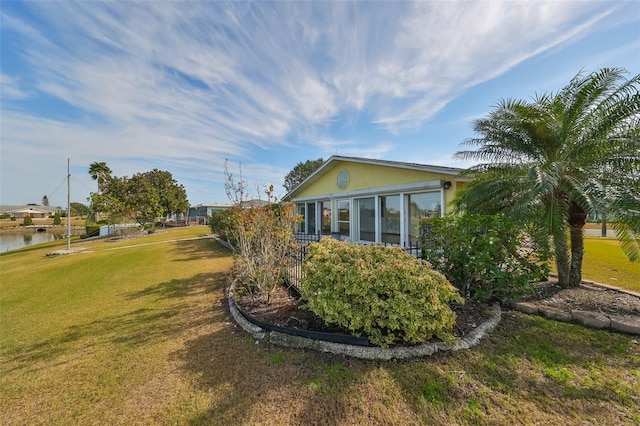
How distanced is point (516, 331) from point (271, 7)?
10.9 metres

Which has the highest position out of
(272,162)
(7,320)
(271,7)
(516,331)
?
(271,7)

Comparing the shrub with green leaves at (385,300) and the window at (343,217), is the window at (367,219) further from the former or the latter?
the shrub with green leaves at (385,300)

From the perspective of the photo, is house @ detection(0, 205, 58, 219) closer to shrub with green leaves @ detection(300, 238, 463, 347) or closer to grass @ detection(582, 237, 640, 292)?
shrub with green leaves @ detection(300, 238, 463, 347)

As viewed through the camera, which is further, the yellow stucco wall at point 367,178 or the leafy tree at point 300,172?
the leafy tree at point 300,172

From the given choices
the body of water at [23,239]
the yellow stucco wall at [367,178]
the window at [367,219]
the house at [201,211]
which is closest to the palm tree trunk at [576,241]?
the yellow stucco wall at [367,178]

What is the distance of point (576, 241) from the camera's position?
580 cm

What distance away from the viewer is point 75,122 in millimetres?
15703

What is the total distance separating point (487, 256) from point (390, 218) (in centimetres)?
668

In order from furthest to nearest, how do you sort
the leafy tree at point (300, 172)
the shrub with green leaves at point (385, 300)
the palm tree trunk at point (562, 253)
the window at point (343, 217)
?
the leafy tree at point (300, 172)
the window at point (343, 217)
the palm tree trunk at point (562, 253)
the shrub with green leaves at point (385, 300)

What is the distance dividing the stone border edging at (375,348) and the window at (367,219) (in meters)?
7.88

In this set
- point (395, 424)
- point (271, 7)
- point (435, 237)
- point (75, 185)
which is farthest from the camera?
point (75, 185)

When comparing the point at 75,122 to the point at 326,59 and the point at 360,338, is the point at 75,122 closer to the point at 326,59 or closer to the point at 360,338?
the point at 326,59

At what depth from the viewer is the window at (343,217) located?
45.7 feet

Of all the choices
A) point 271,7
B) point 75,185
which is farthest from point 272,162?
point 75,185
